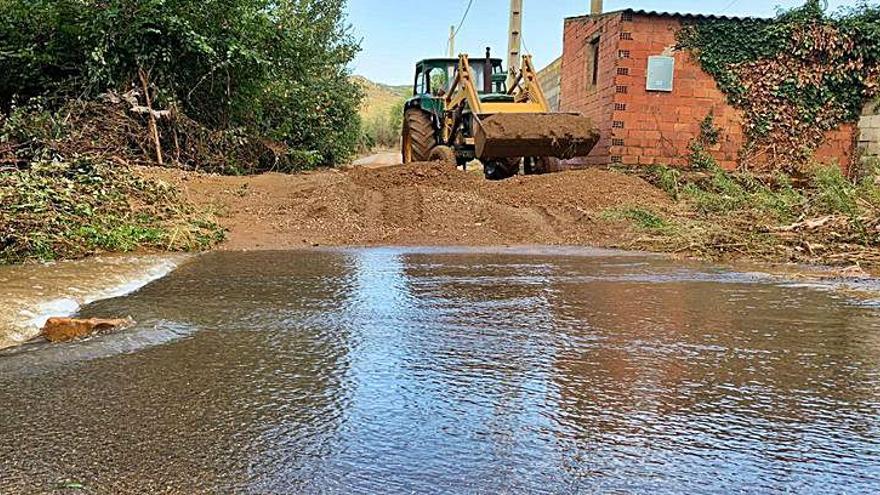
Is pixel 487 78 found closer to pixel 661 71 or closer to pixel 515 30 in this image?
pixel 661 71

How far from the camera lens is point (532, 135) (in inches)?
397

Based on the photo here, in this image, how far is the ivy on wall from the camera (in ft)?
38.4

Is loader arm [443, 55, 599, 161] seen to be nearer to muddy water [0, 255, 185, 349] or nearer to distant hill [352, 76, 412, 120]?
muddy water [0, 255, 185, 349]

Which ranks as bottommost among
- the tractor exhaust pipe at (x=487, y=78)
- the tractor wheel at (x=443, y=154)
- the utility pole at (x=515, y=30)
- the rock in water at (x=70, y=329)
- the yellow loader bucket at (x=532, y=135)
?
the rock in water at (x=70, y=329)

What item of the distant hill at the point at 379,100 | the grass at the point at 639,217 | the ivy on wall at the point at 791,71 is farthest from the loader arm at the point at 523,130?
the distant hill at the point at 379,100

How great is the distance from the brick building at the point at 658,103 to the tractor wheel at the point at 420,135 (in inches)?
119

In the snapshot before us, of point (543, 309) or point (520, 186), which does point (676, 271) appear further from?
point (520, 186)

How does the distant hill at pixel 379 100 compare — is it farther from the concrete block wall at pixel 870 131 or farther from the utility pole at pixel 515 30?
the concrete block wall at pixel 870 131

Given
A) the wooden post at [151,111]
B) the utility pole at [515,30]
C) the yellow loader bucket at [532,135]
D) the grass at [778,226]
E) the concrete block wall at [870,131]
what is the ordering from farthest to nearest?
1. the utility pole at [515,30]
2. the concrete block wall at [870,131]
3. the wooden post at [151,111]
4. the yellow loader bucket at [532,135]
5. the grass at [778,226]

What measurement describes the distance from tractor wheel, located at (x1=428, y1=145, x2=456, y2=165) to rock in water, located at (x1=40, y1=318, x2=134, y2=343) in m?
8.19

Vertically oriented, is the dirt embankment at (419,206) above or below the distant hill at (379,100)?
below

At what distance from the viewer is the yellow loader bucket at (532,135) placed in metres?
9.98

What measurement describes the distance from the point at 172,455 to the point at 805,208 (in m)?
6.89

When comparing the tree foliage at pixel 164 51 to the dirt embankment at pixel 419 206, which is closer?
the dirt embankment at pixel 419 206
